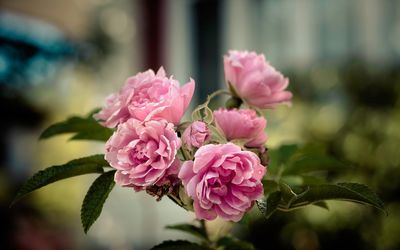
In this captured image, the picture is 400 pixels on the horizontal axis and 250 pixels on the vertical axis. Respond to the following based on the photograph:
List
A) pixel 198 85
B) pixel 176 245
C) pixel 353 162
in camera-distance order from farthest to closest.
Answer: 1. pixel 198 85
2. pixel 353 162
3. pixel 176 245

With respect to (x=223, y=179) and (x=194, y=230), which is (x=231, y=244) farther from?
(x=223, y=179)

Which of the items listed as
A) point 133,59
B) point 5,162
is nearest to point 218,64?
point 133,59

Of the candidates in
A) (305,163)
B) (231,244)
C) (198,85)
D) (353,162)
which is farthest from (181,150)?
(198,85)

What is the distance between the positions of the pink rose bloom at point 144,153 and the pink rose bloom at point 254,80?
0.24 m

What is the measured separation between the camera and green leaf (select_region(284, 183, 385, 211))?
0.80 metres

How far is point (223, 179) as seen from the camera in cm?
81

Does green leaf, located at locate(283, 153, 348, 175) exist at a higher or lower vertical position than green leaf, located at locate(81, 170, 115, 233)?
lower

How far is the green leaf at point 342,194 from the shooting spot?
2.63 ft

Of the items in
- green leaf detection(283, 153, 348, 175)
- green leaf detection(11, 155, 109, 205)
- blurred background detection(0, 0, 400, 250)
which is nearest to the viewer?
green leaf detection(11, 155, 109, 205)

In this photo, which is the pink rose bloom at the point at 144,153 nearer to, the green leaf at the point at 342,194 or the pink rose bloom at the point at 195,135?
the pink rose bloom at the point at 195,135

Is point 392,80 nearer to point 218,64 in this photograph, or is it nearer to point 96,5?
point 218,64

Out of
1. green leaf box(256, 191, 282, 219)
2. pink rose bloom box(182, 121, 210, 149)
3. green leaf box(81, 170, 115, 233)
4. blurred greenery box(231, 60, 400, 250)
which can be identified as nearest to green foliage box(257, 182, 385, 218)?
green leaf box(256, 191, 282, 219)

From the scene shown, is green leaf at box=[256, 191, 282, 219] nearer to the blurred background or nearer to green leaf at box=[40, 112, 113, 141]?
green leaf at box=[40, 112, 113, 141]

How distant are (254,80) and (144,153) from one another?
276mm
